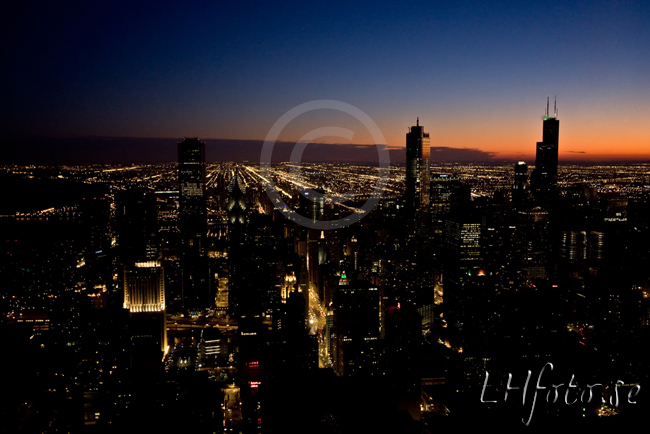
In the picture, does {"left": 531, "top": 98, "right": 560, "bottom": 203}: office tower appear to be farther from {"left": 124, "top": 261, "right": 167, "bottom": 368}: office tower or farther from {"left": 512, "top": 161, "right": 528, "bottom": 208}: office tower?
{"left": 124, "top": 261, "right": 167, "bottom": 368}: office tower

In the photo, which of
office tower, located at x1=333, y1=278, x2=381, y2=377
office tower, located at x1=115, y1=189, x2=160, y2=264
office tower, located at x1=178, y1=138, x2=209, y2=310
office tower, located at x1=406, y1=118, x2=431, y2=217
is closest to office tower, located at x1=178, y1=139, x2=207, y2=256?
office tower, located at x1=178, y1=138, x2=209, y2=310

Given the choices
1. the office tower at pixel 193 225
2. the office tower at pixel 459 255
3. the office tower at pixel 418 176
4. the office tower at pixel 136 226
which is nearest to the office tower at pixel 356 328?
the office tower at pixel 459 255

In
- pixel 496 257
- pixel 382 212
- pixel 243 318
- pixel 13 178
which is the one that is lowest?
pixel 243 318

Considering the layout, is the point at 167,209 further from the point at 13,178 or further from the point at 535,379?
the point at 535,379

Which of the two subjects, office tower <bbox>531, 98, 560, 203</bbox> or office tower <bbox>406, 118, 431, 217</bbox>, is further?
office tower <bbox>406, 118, 431, 217</bbox>

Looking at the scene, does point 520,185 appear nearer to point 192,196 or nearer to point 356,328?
point 356,328

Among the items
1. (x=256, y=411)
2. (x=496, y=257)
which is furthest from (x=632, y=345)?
(x=256, y=411)
